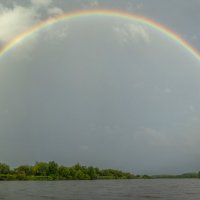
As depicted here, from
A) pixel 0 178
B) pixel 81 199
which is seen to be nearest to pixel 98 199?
pixel 81 199

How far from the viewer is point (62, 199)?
191 ft

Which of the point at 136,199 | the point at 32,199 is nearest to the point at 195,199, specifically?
the point at 136,199

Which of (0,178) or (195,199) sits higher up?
(0,178)

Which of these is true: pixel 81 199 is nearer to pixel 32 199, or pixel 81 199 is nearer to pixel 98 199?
pixel 98 199

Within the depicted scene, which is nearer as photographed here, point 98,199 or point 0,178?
point 98,199

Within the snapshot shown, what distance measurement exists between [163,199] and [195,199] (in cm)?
619

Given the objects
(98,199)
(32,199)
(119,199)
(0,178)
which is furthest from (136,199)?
(0,178)

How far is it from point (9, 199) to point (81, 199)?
41.1 feet

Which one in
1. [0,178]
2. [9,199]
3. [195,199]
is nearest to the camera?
[9,199]

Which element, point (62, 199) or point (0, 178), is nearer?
point (62, 199)

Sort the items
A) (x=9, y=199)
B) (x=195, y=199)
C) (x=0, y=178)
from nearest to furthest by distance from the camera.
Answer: (x=9, y=199), (x=195, y=199), (x=0, y=178)

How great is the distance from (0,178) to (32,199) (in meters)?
153

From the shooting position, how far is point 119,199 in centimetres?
5866

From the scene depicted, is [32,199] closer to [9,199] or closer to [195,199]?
[9,199]
